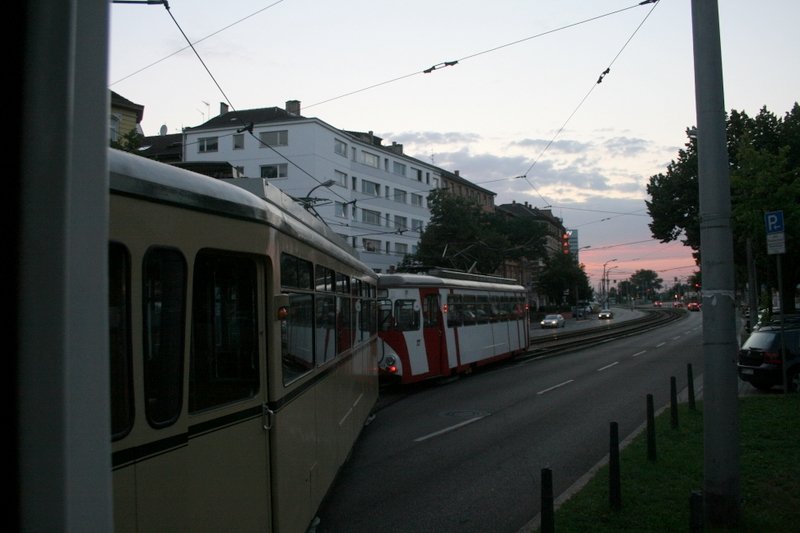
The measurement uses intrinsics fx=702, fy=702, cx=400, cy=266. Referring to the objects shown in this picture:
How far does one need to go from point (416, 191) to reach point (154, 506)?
65.8 metres

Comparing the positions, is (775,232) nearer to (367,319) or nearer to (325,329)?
(367,319)

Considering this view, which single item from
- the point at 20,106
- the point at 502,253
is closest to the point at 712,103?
the point at 20,106

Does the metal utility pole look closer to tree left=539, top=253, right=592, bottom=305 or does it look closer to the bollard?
the bollard

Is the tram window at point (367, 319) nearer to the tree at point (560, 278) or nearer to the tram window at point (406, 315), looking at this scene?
the tram window at point (406, 315)

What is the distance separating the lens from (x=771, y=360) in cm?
1501

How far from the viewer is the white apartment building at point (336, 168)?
5347 cm

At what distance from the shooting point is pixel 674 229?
140 ft

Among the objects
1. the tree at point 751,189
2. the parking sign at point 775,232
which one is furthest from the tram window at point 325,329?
the tree at point 751,189

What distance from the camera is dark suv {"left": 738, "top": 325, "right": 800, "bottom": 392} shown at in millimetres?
14930

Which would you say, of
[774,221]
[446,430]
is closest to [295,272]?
[446,430]

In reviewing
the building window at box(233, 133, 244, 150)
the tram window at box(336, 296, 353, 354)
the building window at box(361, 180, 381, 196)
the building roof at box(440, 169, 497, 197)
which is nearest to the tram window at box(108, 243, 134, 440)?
the tram window at box(336, 296, 353, 354)

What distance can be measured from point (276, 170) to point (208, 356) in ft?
167

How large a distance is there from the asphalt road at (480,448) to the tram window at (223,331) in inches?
120

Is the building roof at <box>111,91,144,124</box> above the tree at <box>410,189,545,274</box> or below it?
above
